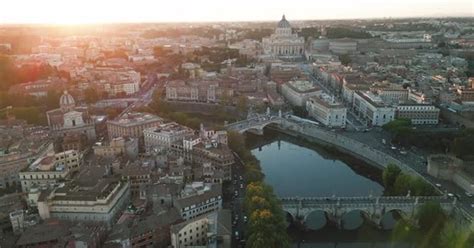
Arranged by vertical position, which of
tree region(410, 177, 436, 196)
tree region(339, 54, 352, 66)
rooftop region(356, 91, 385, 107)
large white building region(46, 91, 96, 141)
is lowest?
tree region(410, 177, 436, 196)

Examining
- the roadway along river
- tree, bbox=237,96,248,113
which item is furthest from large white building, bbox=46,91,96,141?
tree, bbox=237,96,248,113

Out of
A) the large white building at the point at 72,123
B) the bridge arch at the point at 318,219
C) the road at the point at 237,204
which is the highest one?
the large white building at the point at 72,123

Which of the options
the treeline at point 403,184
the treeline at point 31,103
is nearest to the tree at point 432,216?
→ the treeline at point 403,184

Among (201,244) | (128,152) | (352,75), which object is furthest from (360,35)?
(201,244)

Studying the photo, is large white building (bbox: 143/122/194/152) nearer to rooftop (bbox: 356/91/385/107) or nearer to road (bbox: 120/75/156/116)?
road (bbox: 120/75/156/116)

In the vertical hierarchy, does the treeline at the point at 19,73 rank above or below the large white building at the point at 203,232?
above

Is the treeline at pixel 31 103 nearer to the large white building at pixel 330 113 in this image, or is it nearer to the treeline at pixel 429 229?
the large white building at pixel 330 113
